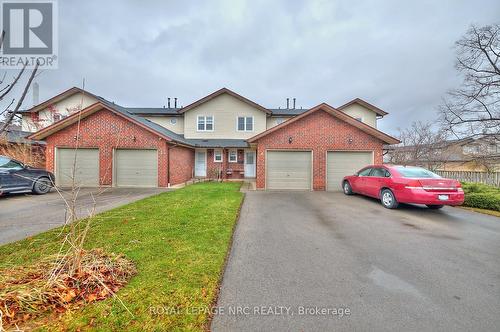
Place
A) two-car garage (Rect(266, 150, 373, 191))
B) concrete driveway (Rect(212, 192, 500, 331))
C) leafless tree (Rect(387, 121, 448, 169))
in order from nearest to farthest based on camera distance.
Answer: concrete driveway (Rect(212, 192, 500, 331))
two-car garage (Rect(266, 150, 373, 191))
leafless tree (Rect(387, 121, 448, 169))

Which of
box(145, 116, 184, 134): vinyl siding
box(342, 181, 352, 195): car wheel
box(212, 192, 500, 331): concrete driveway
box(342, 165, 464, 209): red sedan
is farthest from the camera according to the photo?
box(145, 116, 184, 134): vinyl siding

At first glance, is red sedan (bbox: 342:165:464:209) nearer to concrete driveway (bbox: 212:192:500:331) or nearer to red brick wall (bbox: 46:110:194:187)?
concrete driveway (bbox: 212:192:500:331)

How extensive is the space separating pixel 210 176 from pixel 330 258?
1534 cm

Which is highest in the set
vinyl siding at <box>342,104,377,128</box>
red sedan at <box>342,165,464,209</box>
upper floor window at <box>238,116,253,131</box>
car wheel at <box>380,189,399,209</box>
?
vinyl siding at <box>342,104,377,128</box>

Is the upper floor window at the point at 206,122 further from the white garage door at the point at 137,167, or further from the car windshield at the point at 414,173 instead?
the car windshield at the point at 414,173

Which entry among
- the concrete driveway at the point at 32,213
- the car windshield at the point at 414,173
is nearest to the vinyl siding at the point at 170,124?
the concrete driveway at the point at 32,213

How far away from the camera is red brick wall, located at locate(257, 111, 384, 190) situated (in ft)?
39.4

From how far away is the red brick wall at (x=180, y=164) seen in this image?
1345 cm

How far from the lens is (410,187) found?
6820 mm

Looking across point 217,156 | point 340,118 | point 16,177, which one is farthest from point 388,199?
point 16,177

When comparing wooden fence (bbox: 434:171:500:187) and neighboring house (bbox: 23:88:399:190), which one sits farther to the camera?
neighboring house (bbox: 23:88:399:190)

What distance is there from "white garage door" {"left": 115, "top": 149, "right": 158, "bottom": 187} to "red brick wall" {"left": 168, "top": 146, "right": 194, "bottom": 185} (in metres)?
1.07

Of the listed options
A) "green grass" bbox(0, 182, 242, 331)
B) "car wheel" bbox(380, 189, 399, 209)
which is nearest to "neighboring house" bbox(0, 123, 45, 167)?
"green grass" bbox(0, 182, 242, 331)

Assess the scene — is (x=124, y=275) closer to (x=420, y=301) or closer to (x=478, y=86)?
(x=420, y=301)
